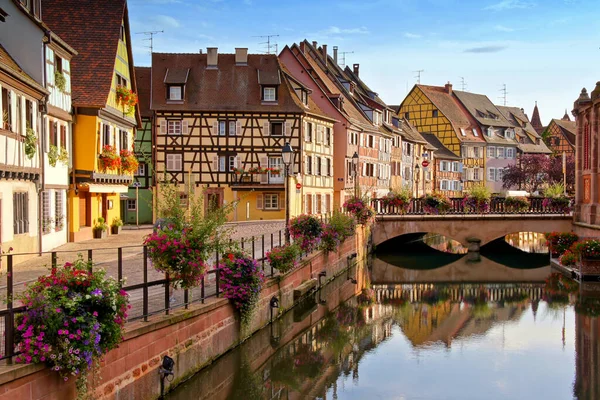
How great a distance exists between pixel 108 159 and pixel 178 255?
15839 mm

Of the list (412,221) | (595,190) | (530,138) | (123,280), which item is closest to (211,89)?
(412,221)

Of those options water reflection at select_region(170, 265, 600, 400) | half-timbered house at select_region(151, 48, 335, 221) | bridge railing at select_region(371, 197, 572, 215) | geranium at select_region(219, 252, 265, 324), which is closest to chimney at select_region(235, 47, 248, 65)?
half-timbered house at select_region(151, 48, 335, 221)

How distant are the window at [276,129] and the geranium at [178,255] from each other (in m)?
31.2

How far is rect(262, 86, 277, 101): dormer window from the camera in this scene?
4559 cm

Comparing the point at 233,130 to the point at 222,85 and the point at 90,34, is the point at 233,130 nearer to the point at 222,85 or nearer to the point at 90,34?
the point at 222,85

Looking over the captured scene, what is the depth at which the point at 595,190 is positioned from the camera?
1542 inches

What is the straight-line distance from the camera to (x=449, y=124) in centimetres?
7938

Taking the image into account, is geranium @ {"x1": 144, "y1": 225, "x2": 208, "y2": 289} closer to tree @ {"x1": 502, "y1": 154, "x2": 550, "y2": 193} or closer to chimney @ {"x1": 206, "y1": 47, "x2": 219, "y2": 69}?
chimney @ {"x1": 206, "y1": 47, "x2": 219, "y2": 69}

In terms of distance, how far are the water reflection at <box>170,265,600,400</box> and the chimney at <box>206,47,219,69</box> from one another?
2074 centimetres

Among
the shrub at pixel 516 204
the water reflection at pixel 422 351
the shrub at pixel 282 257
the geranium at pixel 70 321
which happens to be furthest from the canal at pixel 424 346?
the shrub at pixel 516 204

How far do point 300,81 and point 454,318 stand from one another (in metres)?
29.2

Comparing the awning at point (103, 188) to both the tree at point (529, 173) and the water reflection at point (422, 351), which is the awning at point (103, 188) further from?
the tree at point (529, 173)

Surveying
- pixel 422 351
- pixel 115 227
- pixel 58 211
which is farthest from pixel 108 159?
pixel 422 351

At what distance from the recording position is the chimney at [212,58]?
153 ft
